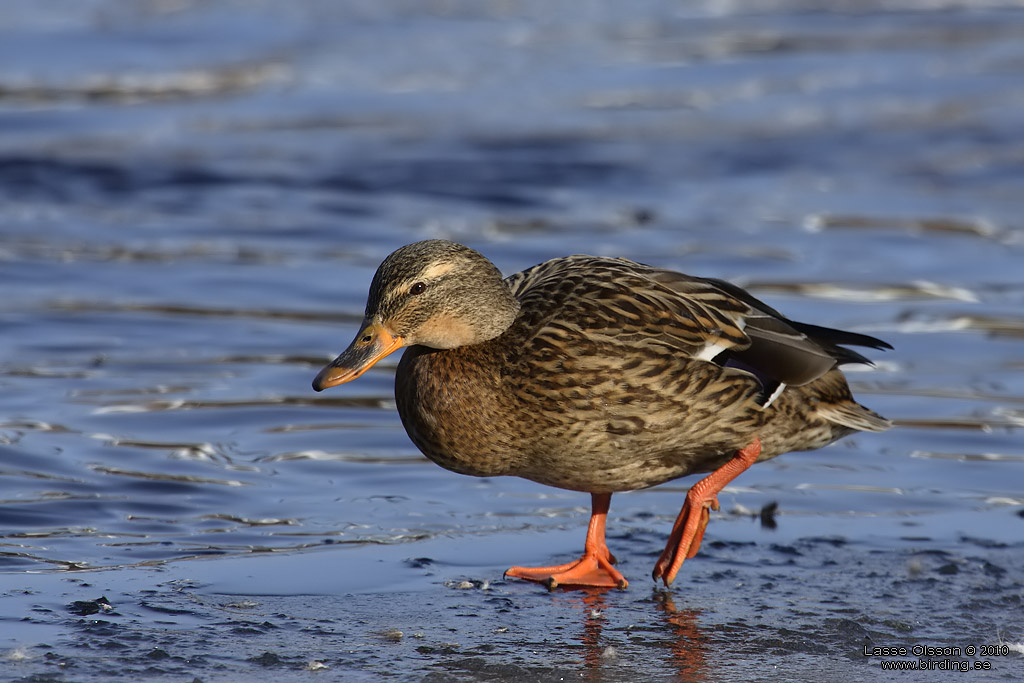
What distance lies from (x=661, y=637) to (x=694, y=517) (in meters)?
0.66

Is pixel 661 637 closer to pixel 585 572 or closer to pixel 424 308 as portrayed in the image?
pixel 585 572

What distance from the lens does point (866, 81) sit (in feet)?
51.0

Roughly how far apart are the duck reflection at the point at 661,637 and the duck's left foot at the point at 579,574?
4 centimetres

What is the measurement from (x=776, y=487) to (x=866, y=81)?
10281 mm

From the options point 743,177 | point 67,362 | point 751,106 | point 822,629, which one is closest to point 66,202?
point 67,362

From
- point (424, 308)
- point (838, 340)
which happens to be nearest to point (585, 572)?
point (424, 308)

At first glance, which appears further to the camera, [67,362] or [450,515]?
[67,362]

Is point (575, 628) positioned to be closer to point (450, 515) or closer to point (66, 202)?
point (450, 515)

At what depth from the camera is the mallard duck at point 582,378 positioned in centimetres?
486

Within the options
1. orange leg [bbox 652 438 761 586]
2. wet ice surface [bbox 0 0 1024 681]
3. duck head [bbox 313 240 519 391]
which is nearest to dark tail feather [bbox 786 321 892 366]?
orange leg [bbox 652 438 761 586]

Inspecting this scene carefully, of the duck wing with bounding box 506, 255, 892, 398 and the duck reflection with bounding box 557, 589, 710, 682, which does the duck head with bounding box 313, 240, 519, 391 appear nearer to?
the duck wing with bounding box 506, 255, 892, 398

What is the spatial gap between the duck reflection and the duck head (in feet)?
2.97

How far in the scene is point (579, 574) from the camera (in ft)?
16.4

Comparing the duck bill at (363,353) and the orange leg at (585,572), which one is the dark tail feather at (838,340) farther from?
the duck bill at (363,353)
